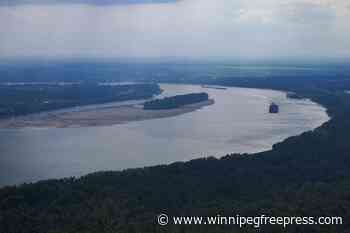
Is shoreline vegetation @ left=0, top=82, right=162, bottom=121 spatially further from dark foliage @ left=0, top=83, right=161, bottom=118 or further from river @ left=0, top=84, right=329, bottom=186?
river @ left=0, top=84, right=329, bottom=186

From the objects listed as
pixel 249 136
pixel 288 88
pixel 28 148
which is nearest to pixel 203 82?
pixel 288 88

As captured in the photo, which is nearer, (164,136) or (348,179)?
(348,179)

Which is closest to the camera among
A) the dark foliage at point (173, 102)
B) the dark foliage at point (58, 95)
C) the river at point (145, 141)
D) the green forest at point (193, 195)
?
the green forest at point (193, 195)

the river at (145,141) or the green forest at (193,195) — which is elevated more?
the green forest at (193,195)

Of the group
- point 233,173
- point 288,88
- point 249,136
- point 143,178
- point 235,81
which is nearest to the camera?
point 143,178

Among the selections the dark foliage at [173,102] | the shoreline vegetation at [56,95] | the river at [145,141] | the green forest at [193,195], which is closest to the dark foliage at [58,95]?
the shoreline vegetation at [56,95]

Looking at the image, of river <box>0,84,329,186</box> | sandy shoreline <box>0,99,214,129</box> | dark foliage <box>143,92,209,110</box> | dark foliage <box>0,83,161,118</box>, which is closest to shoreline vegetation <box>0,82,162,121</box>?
dark foliage <box>0,83,161,118</box>

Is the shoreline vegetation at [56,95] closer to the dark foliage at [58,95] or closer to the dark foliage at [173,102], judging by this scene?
the dark foliage at [58,95]

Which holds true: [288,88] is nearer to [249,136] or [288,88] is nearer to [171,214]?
[249,136]
